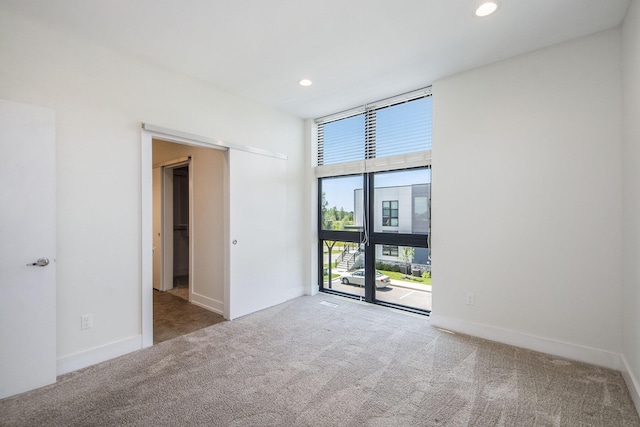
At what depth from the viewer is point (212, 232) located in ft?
12.6

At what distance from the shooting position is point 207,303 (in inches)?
153

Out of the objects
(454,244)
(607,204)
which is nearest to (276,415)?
(454,244)

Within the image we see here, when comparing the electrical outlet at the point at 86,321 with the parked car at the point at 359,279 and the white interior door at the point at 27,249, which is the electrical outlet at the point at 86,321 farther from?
the parked car at the point at 359,279

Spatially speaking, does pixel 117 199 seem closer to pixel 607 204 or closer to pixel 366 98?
pixel 366 98

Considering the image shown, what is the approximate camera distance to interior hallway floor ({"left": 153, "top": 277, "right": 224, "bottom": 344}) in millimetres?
3099

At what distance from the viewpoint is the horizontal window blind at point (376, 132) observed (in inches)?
138

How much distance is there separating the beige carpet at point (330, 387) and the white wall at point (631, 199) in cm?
28

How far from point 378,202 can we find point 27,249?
344 cm

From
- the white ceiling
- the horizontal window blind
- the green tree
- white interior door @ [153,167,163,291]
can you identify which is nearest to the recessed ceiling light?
the white ceiling

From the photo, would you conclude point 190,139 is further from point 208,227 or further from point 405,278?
point 405,278

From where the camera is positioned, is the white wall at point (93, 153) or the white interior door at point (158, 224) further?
the white interior door at point (158, 224)

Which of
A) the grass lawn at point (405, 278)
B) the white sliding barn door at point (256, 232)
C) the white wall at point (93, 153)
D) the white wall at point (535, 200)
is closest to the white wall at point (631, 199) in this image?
the white wall at point (535, 200)

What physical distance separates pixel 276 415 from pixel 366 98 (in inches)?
136

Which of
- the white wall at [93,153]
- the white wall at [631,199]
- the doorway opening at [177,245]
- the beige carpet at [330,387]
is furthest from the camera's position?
the doorway opening at [177,245]
